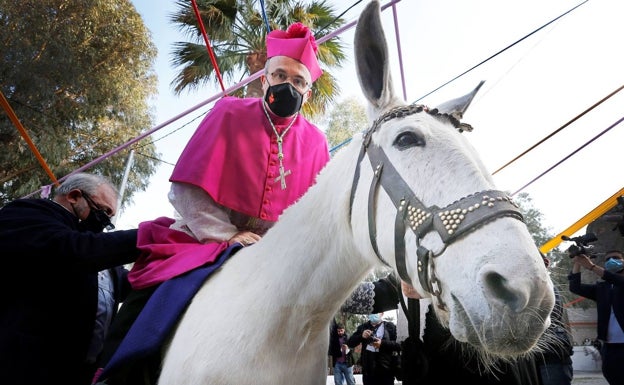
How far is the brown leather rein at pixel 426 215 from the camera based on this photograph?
1098 millimetres

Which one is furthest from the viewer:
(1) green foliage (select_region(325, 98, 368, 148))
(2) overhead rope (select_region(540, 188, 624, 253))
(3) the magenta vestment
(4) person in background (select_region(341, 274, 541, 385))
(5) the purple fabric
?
(1) green foliage (select_region(325, 98, 368, 148))

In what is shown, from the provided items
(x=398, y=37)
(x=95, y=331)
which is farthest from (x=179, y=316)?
(x=398, y=37)

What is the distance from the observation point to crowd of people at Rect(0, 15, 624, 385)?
6.30ft

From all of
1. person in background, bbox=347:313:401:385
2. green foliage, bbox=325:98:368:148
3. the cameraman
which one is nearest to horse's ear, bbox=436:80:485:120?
the cameraman

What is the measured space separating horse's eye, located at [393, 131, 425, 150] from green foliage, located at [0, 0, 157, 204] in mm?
13512

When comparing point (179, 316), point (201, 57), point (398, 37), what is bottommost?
point (179, 316)

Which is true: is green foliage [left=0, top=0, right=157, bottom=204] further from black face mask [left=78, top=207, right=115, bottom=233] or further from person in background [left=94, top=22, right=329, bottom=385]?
person in background [left=94, top=22, right=329, bottom=385]

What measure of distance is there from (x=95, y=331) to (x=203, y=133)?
135 centimetres

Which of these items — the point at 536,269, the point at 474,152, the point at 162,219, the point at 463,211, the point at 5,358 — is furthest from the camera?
the point at 162,219

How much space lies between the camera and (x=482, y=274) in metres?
1.00

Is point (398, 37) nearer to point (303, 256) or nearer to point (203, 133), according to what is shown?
point (203, 133)

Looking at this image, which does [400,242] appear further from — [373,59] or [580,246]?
[580,246]

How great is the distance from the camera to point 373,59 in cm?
170

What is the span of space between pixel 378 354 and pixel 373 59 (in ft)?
20.4
